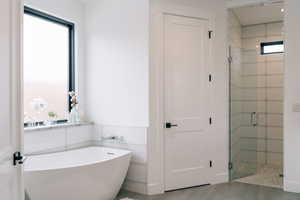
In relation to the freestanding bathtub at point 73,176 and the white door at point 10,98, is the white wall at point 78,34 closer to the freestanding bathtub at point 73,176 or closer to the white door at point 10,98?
the freestanding bathtub at point 73,176

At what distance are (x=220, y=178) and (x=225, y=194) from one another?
0.48 meters

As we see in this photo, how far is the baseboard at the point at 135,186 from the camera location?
3.37m

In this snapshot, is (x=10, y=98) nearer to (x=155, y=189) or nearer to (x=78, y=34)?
(x=155, y=189)

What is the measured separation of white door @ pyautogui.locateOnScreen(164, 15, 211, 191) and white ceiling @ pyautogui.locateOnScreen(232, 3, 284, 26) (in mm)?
1048

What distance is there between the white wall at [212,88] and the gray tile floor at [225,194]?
0.19 meters

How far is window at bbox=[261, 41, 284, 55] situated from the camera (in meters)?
4.85

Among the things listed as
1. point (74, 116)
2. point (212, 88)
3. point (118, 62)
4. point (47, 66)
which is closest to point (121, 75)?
point (118, 62)

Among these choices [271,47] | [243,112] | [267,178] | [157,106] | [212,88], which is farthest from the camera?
[271,47]

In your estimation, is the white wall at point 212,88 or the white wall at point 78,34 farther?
the white wall at point 78,34

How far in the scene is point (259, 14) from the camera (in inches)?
177

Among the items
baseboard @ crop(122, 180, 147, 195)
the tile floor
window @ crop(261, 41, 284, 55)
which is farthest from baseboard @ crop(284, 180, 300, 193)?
window @ crop(261, 41, 284, 55)

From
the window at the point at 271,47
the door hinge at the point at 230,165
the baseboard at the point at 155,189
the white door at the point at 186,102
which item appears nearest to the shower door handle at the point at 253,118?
the window at the point at 271,47

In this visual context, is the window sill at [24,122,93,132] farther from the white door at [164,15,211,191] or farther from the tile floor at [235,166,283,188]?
the tile floor at [235,166,283,188]

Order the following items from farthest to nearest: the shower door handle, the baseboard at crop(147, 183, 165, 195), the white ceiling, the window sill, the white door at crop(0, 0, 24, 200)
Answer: the shower door handle < the white ceiling < the baseboard at crop(147, 183, 165, 195) < the window sill < the white door at crop(0, 0, 24, 200)
